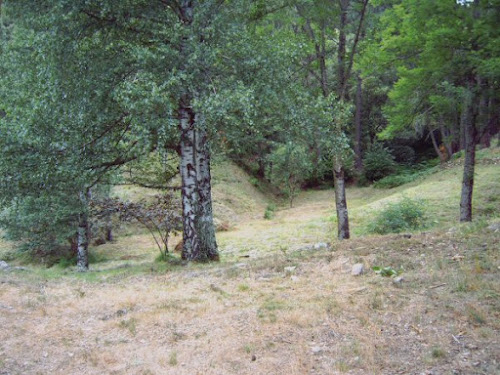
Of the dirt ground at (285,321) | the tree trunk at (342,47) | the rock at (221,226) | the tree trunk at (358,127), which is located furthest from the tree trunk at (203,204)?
the tree trunk at (358,127)

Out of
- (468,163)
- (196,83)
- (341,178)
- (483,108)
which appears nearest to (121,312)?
(196,83)

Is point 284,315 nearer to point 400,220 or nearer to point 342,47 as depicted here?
point 400,220

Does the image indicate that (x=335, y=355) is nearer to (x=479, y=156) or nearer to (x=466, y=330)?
(x=466, y=330)

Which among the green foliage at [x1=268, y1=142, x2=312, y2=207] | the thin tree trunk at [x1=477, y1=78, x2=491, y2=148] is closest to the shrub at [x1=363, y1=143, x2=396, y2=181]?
the green foliage at [x1=268, y1=142, x2=312, y2=207]

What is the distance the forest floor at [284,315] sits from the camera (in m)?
3.51

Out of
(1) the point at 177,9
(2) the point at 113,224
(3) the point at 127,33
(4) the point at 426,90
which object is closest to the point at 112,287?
Result: (3) the point at 127,33

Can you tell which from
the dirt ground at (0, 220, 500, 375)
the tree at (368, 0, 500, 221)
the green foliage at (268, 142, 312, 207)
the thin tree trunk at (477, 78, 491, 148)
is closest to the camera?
the dirt ground at (0, 220, 500, 375)

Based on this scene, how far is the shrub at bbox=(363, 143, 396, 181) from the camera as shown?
27.7 m

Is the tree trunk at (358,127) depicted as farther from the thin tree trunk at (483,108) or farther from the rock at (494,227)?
the rock at (494,227)

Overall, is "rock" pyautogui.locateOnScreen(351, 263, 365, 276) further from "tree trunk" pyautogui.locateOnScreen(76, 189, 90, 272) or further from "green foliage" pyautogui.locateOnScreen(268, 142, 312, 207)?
"green foliage" pyautogui.locateOnScreen(268, 142, 312, 207)

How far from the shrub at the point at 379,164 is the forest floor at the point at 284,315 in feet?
69.5

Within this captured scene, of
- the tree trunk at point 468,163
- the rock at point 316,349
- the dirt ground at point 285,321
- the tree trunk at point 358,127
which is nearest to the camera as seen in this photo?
the dirt ground at point 285,321

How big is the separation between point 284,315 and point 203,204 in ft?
14.9

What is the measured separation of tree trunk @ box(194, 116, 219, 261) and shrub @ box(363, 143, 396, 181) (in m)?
21.1
